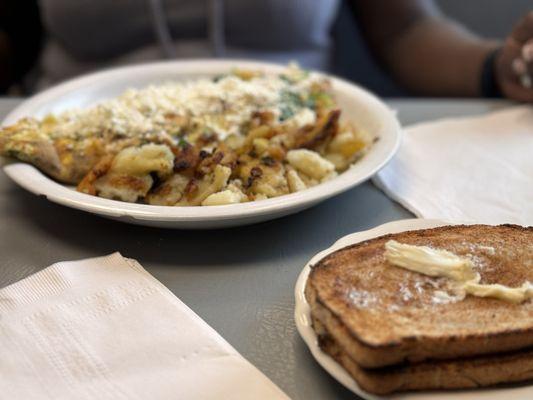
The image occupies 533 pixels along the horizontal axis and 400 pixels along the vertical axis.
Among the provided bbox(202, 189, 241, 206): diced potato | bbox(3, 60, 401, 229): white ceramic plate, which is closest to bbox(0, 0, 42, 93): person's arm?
bbox(3, 60, 401, 229): white ceramic plate

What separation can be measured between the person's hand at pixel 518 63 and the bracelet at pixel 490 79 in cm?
6

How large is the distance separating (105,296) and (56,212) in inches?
10.9

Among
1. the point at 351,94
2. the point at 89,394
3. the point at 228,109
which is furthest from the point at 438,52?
the point at 89,394

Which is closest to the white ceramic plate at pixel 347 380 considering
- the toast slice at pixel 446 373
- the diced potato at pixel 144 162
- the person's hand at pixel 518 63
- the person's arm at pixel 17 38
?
the toast slice at pixel 446 373

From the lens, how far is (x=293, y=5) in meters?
1.49

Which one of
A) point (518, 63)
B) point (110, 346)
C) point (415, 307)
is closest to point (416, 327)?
point (415, 307)

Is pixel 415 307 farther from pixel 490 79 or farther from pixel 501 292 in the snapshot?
pixel 490 79

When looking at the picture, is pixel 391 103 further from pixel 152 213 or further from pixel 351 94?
pixel 152 213

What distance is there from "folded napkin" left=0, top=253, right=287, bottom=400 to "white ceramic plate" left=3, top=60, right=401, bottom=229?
0.10 metres

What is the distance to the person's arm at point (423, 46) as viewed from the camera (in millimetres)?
1557

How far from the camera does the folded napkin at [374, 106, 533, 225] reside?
0.93m

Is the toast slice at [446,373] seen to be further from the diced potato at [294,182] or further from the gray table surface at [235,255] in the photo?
the diced potato at [294,182]

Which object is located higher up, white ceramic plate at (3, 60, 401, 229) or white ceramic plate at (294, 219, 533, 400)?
white ceramic plate at (3, 60, 401, 229)

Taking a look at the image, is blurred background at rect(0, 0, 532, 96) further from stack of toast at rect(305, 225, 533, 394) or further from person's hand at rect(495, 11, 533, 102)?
stack of toast at rect(305, 225, 533, 394)
